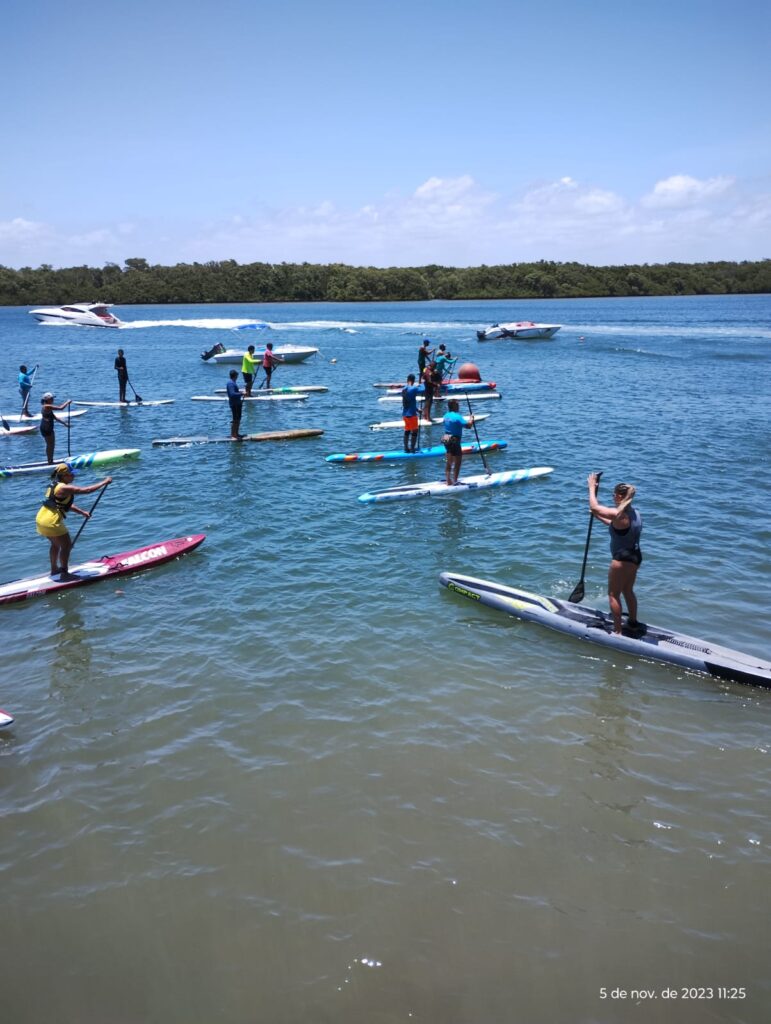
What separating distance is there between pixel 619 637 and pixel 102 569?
8789 millimetres

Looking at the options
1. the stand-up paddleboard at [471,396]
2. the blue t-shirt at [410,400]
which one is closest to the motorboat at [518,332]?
Answer: the stand-up paddleboard at [471,396]

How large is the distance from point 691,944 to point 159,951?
164 inches

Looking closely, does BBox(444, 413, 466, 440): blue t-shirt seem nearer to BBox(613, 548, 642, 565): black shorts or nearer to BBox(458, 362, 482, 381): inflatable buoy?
BBox(613, 548, 642, 565): black shorts

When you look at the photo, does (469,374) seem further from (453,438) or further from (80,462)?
(80,462)

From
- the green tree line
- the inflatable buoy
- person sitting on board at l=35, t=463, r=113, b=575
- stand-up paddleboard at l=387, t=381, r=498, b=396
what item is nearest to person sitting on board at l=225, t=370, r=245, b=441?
stand-up paddleboard at l=387, t=381, r=498, b=396

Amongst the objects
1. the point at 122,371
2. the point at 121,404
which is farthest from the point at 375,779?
the point at 121,404

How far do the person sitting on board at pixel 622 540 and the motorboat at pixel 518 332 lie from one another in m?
50.1

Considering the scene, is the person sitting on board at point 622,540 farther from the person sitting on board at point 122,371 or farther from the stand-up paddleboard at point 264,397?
the person sitting on board at point 122,371

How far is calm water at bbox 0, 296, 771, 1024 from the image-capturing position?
5219mm

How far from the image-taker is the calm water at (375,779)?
5.22 m

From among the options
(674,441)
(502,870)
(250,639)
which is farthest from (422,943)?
(674,441)

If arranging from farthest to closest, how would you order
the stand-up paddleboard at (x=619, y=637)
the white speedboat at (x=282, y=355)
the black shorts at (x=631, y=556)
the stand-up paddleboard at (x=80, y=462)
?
the white speedboat at (x=282, y=355), the stand-up paddleboard at (x=80, y=462), the black shorts at (x=631, y=556), the stand-up paddleboard at (x=619, y=637)

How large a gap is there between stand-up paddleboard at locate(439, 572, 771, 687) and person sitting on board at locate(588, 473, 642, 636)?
0.85ft

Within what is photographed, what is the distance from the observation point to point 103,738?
26.3 feet
